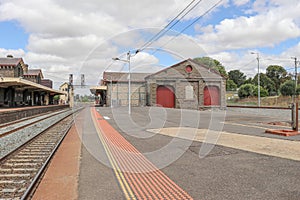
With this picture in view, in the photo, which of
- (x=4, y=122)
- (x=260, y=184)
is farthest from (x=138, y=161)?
(x=4, y=122)

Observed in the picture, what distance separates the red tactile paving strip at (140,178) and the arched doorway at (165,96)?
1422 inches

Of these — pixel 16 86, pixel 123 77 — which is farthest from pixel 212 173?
pixel 123 77

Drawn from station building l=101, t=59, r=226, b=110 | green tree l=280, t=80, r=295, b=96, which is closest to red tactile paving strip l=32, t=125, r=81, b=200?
station building l=101, t=59, r=226, b=110

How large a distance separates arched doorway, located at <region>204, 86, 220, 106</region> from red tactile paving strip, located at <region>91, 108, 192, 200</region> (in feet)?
125

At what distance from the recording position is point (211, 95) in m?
46.2

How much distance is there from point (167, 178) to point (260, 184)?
6.50ft

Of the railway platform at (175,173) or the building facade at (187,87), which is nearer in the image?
the railway platform at (175,173)

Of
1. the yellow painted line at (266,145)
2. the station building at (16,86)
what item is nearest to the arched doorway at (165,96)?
the station building at (16,86)

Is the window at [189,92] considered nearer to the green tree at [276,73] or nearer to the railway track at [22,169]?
the railway track at [22,169]

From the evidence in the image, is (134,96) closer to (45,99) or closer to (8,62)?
(8,62)

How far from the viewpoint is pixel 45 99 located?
68.5m

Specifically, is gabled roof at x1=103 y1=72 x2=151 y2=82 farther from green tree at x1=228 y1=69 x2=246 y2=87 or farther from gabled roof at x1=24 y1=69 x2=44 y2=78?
green tree at x1=228 y1=69 x2=246 y2=87

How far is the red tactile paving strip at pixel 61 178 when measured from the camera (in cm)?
499

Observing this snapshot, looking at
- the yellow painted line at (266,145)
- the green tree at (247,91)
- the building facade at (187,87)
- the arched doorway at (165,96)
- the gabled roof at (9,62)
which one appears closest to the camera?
the yellow painted line at (266,145)
